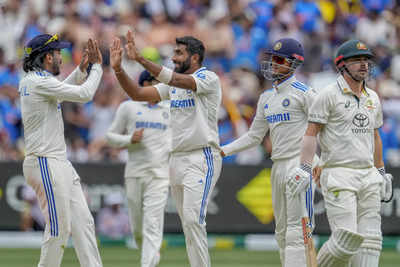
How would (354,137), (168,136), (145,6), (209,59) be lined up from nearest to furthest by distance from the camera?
(354,137) < (168,136) < (209,59) < (145,6)

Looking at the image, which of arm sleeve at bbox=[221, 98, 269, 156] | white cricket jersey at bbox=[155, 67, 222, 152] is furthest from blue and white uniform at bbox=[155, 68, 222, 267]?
arm sleeve at bbox=[221, 98, 269, 156]

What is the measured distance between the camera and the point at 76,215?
8.34 meters

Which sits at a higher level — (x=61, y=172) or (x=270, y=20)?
(x=270, y=20)

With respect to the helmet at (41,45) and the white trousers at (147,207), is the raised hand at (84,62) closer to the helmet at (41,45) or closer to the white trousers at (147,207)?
the helmet at (41,45)

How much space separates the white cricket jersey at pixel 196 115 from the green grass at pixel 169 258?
2.89 metres

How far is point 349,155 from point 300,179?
484mm

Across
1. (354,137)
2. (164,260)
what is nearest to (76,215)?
(354,137)

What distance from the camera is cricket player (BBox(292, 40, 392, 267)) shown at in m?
7.83

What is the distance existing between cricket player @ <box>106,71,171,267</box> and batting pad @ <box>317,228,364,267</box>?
3.28 metres

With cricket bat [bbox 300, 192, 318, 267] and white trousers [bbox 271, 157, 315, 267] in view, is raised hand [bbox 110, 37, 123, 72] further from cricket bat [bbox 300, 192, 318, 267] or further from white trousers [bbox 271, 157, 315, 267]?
cricket bat [bbox 300, 192, 318, 267]

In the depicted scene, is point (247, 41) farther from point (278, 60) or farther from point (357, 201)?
point (357, 201)

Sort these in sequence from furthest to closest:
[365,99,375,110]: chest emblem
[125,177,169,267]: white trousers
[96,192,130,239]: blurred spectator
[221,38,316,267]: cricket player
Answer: [96,192,130,239]: blurred spectator < [125,177,169,267]: white trousers < [221,38,316,267]: cricket player < [365,99,375,110]: chest emblem

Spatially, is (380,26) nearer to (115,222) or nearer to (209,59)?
(209,59)

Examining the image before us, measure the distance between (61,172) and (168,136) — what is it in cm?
329
